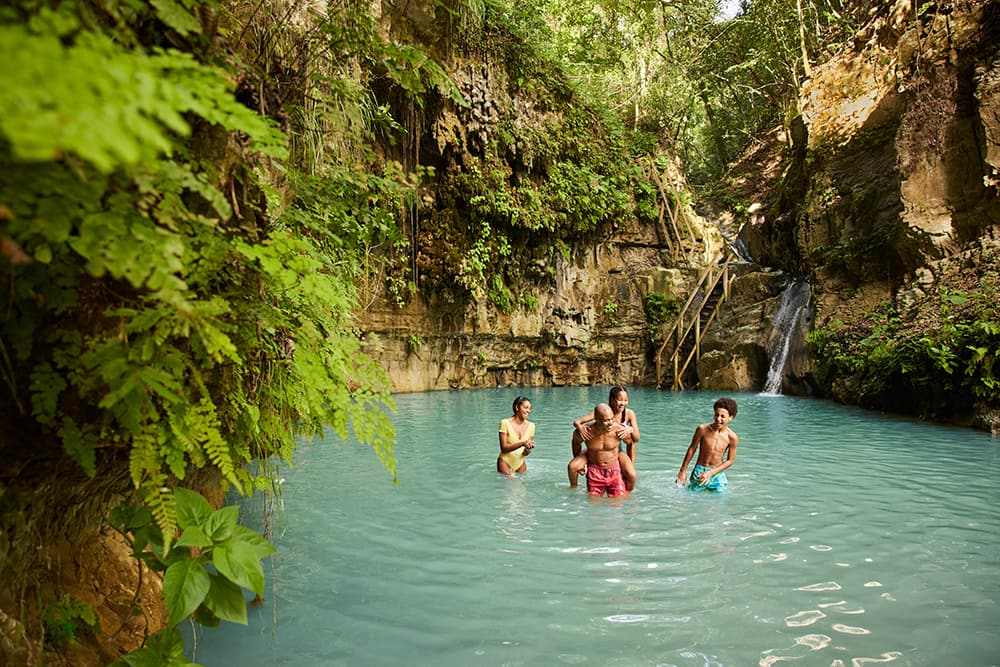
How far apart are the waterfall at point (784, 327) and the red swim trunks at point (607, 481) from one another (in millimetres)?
12526

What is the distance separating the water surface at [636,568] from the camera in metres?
3.06

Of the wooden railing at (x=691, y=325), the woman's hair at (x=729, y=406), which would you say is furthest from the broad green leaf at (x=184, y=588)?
the wooden railing at (x=691, y=325)

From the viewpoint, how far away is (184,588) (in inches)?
84.0

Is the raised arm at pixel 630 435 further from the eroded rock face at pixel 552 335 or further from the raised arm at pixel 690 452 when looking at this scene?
the eroded rock face at pixel 552 335

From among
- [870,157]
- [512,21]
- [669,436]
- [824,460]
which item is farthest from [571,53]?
[824,460]

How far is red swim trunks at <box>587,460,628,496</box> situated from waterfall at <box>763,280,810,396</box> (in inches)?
493

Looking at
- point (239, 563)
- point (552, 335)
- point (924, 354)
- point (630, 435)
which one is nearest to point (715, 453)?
point (630, 435)

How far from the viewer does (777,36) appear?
22891 millimetres

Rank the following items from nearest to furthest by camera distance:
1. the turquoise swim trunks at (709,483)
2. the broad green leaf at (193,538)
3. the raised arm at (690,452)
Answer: the broad green leaf at (193,538) < the turquoise swim trunks at (709,483) < the raised arm at (690,452)

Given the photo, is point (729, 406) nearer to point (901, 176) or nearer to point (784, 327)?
point (901, 176)

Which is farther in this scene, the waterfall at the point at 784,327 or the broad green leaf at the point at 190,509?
the waterfall at the point at 784,327

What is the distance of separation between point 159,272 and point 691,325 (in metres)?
20.2

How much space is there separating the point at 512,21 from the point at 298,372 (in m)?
18.3

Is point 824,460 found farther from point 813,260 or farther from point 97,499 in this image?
point 813,260
